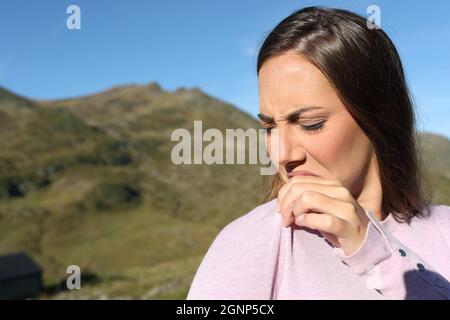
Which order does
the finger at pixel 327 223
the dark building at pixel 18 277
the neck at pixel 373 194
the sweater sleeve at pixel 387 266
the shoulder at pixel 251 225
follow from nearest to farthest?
the finger at pixel 327 223
the sweater sleeve at pixel 387 266
the shoulder at pixel 251 225
the neck at pixel 373 194
the dark building at pixel 18 277

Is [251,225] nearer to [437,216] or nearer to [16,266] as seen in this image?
[437,216]

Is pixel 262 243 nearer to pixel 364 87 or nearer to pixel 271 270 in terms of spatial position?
pixel 271 270

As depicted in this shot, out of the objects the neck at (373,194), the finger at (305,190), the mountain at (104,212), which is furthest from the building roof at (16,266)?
the finger at (305,190)

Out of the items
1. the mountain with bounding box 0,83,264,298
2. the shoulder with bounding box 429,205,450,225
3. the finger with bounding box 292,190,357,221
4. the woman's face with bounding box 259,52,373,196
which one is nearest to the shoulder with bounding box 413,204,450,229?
the shoulder with bounding box 429,205,450,225

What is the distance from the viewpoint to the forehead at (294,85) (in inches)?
114

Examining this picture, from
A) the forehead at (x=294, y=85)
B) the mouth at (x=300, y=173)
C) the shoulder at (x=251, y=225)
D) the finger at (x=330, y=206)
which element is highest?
the forehead at (x=294, y=85)

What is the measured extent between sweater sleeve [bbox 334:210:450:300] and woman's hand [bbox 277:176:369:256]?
0.15 ft

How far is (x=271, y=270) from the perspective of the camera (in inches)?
101

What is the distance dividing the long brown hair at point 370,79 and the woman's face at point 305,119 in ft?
0.23

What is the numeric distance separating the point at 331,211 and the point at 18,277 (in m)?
103

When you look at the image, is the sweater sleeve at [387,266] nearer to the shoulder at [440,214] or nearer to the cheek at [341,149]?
the cheek at [341,149]

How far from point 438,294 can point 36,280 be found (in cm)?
10462
